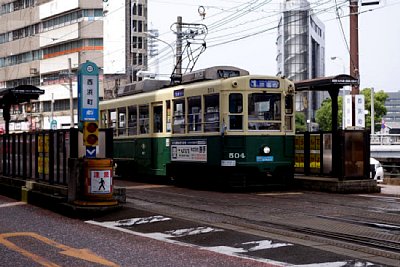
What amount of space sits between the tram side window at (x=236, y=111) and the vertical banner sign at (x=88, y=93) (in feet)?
16.8

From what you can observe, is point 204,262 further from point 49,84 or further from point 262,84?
point 49,84

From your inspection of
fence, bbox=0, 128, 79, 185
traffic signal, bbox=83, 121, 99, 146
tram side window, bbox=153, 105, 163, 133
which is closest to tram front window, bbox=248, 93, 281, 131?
tram side window, bbox=153, 105, 163, 133

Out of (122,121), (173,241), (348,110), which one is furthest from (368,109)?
(173,241)

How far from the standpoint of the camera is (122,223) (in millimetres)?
11688

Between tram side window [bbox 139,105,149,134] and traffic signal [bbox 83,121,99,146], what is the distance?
8.38 meters

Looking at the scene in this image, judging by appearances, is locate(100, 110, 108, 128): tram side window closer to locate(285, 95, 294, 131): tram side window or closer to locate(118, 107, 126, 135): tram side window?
locate(118, 107, 126, 135): tram side window

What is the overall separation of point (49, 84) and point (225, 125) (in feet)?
184

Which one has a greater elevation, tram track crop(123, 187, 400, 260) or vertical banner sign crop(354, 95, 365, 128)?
vertical banner sign crop(354, 95, 365, 128)

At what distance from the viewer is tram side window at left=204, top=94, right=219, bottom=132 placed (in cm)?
1755

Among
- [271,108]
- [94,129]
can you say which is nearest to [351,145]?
[271,108]

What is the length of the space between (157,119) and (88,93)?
7732 mm

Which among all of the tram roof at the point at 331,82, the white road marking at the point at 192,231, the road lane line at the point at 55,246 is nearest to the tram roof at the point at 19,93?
the tram roof at the point at 331,82

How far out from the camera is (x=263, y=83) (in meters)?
17.6

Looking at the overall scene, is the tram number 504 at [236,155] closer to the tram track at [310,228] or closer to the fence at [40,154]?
the tram track at [310,228]
